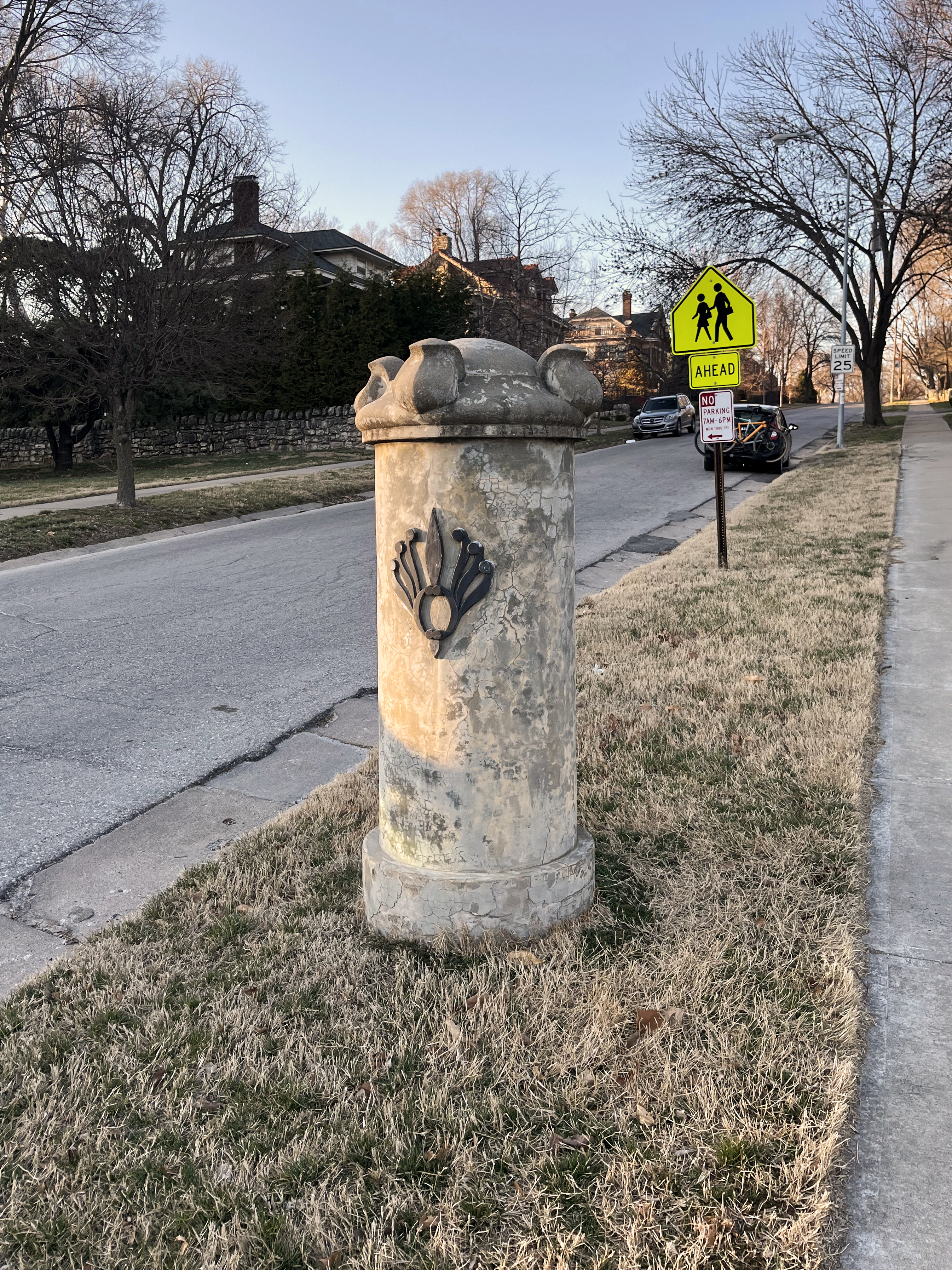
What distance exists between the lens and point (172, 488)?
19156mm

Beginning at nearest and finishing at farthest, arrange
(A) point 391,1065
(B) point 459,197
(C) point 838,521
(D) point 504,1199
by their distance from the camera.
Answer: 1. (D) point 504,1199
2. (A) point 391,1065
3. (C) point 838,521
4. (B) point 459,197

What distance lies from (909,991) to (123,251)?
14.3 m

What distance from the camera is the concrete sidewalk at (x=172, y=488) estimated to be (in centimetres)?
1537

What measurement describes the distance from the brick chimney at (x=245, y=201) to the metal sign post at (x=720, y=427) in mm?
9886

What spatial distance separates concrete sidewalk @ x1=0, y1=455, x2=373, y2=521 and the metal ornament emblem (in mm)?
12021

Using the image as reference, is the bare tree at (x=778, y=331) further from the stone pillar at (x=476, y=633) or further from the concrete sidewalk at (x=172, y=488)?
the stone pillar at (x=476, y=633)

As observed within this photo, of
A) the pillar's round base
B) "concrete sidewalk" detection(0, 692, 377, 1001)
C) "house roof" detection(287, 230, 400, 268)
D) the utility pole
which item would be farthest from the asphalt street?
"house roof" detection(287, 230, 400, 268)

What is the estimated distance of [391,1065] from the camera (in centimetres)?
227

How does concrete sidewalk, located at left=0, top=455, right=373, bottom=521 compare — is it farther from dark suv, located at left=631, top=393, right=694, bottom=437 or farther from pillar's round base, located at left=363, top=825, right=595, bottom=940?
pillar's round base, located at left=363, top=825, right=595, bottom=940

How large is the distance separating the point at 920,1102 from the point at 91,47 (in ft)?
99.5

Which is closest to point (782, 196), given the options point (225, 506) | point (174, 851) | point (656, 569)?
point (225, 506)

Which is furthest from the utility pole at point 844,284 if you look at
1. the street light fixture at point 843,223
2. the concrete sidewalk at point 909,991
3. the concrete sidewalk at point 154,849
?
the concrete sidewalk at point 154,849

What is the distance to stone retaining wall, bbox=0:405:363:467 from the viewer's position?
30312 millimetres

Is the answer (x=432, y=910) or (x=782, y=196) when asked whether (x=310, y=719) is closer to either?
(x=432, y=910)
